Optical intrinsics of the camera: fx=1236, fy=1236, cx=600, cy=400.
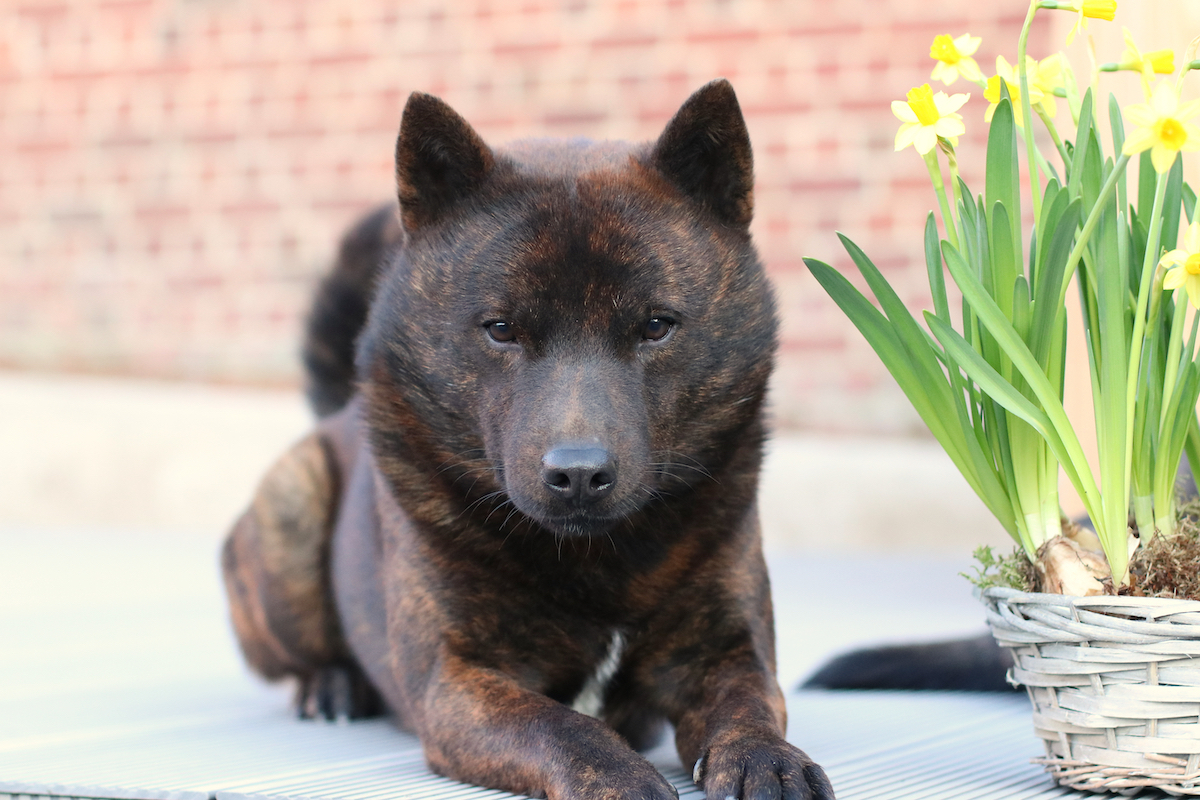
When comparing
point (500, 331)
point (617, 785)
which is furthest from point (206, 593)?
point (617, 785)

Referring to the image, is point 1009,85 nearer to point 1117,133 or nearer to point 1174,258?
point 1117,133

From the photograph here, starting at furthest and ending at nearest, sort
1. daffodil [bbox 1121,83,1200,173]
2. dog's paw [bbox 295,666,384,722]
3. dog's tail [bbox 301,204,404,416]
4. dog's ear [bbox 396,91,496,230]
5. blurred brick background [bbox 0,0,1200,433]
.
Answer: blurred brick background [bbox 0,0,1200,433] < dog's tail [bbox 301,204,404,416] < dog's paw [bbox 295,666,384,722] < dog's ear [bbox 396,91,496,230] < daffodil [bbox 1121,83,1200,173]

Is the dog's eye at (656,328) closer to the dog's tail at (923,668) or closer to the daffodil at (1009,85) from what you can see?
the daffodil at (1009,85)

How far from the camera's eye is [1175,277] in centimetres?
156

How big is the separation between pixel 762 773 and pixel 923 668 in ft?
3.85

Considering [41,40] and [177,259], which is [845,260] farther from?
[41,40]

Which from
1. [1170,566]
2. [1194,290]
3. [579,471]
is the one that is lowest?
[1170,566]

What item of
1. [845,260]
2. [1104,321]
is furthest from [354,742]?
[845,260]

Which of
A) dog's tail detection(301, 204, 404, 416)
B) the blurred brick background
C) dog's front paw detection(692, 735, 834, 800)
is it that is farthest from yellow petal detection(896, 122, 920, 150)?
the blurred brick background

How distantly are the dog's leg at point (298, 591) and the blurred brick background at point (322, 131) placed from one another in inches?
114

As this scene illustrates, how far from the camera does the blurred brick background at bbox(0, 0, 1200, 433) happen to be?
530cm

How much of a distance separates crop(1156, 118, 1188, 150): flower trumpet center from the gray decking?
0.90 m

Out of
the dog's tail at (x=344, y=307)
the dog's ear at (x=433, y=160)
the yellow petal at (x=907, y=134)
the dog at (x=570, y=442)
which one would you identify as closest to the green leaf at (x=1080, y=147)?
the yellow petal at (x=907, y=134)

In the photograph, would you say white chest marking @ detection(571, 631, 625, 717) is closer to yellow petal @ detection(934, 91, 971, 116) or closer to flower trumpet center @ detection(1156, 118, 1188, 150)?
yellow petal @ detection(934, 91, 971, 116)
